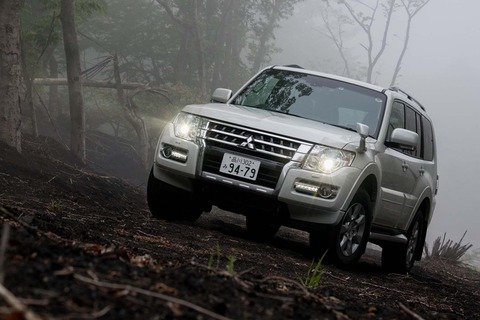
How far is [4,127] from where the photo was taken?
13.1m

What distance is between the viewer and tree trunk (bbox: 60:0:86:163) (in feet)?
57.2

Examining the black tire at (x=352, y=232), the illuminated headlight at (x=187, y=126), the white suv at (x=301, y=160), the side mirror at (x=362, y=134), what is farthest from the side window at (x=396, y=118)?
the illuminated headlight at (x=187, y=126)

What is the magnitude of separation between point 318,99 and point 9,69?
6.10 metres

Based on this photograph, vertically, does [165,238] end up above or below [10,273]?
below

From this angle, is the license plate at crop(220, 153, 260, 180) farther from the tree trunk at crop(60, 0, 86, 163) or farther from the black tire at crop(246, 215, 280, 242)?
the tree trunk at crop(60, 0, 86, 163)

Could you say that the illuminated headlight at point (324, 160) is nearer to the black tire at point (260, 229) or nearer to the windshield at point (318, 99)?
the windshield at point (318, 99)

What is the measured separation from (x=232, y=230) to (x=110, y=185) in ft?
16.8

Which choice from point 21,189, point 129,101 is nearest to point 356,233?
point 21,189

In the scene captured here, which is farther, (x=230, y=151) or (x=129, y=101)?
(x=129, y=101)

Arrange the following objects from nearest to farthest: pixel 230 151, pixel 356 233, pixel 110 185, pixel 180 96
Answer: pixel 230 151, pixel 356 233, pixel 110 185, pixel 180 96

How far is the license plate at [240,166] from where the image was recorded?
757cm

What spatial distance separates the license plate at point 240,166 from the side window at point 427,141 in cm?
351

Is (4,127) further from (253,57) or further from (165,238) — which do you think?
(253,57)

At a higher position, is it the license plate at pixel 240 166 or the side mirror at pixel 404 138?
the side mirror at pixel 404 138
